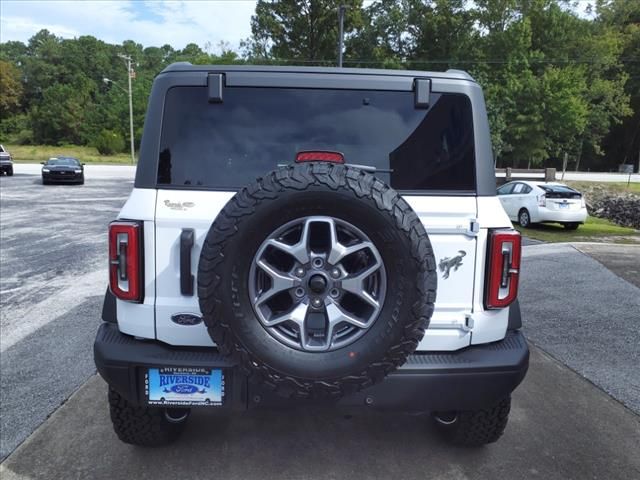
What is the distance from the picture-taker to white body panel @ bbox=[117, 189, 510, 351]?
2.56 meters

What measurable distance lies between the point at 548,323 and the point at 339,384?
14.7 feet

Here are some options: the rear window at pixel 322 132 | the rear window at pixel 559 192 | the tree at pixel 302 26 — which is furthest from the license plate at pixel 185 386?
the tree at pixel 302 26

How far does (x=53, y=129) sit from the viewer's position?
76938 millimetres

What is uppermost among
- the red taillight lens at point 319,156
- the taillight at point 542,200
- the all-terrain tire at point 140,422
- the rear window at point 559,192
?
the red taillight lens at point 319,156

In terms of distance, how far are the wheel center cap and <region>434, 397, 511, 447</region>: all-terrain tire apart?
1285 millimetres

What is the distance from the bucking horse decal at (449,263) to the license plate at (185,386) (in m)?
1.18

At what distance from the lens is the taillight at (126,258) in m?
2.55

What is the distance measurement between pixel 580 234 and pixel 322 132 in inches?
533

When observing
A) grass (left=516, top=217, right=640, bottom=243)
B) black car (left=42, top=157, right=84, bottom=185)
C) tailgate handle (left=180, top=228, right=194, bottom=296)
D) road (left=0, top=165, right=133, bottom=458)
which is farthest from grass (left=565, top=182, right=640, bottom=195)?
Result: tailgate handle (left=180, top=228, right=194, bottom=296)

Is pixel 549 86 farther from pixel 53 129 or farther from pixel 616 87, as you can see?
pixel 53 129

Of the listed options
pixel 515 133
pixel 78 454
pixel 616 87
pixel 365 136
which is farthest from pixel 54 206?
pixel 616 87

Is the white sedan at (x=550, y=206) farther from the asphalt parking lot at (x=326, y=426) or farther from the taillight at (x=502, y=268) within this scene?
the taillight at (x=502, y=268)

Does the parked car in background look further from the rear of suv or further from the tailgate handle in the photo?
the tailgate handle

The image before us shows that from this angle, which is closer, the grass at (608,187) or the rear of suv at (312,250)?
the rear of suv at (312,250)
